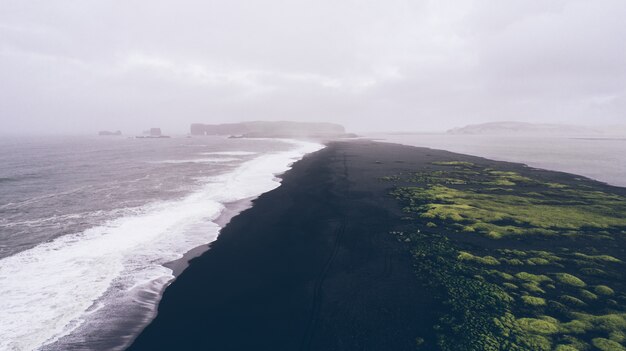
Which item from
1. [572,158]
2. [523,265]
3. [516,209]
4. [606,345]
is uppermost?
[572,158]

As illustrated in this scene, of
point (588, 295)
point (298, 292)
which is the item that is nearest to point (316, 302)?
point (298, 292)

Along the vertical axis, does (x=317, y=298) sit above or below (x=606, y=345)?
below

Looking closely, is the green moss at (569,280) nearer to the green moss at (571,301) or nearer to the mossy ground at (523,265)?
the mossy ground at (523,265)

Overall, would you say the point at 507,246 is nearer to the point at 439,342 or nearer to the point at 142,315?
the point at 439,342

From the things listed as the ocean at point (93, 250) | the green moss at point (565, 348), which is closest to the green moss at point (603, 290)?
the green moss at point (565, 348)

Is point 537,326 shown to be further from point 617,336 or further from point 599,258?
point 599,258

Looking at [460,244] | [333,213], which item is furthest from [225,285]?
[460,244]

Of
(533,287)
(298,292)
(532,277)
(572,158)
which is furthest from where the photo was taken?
(572,158)
